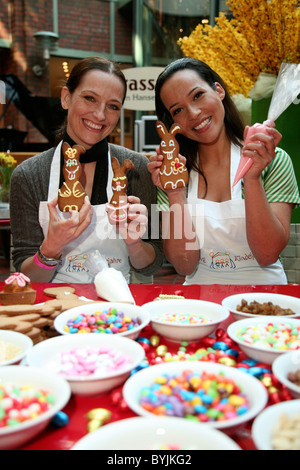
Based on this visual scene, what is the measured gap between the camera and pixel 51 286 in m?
1.57

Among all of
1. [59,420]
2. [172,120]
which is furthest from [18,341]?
[172,120]

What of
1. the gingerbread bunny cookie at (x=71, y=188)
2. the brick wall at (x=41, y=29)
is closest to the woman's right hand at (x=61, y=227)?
the gingerbread bunny cookie at (x=71, y=188)

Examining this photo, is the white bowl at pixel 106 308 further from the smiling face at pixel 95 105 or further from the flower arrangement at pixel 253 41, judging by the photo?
the flower arrangement at pixel 253 41

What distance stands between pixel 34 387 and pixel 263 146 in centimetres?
107

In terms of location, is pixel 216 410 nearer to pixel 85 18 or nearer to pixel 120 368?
pixel 120 368

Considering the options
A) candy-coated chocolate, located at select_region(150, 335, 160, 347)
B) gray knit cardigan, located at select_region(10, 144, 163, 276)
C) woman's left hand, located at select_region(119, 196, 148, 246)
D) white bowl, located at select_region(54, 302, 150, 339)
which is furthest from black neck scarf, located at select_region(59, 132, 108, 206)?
candy-coated chocolate, located at select_region(150, 335, 160, 347)

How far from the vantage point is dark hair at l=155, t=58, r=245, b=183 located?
1.83 m

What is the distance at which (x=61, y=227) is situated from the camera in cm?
154

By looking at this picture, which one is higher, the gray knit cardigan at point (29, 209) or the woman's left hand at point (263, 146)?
the woman's left hand at point (263, 146)

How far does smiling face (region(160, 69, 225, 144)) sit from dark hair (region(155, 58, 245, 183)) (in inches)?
1.2

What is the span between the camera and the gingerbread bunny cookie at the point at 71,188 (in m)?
1.58

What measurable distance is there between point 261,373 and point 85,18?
10.2 meters

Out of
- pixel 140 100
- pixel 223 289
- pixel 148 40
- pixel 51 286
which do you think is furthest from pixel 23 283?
pixel 148 40

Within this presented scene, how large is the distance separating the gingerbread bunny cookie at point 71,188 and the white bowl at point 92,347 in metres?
0.74
